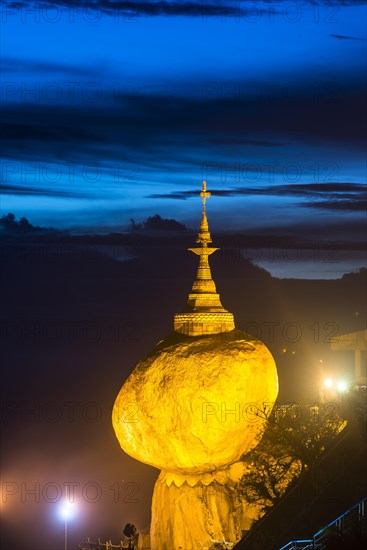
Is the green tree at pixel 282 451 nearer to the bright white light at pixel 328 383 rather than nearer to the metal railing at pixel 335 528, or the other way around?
the bright white light at pixel 328 383

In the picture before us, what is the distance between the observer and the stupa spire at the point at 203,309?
1779 inches

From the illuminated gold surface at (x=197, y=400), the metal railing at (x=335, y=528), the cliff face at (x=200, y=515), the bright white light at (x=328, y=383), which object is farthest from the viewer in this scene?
the bright white light at (x=328, y=383)

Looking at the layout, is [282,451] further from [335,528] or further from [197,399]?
[335,528]

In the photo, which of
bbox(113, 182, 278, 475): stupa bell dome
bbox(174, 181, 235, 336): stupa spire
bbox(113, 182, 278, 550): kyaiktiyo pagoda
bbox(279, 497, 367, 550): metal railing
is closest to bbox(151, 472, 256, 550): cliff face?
bbox(113, 182, 278, 550): kyaiktiyo pagoda

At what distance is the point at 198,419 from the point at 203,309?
368 cm

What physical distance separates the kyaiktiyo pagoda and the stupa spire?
0.03 metres

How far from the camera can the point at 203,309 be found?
150 ft

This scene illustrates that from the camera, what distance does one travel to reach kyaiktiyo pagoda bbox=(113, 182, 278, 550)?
43688 millimetres

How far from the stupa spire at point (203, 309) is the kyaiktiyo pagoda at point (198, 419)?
29 mm

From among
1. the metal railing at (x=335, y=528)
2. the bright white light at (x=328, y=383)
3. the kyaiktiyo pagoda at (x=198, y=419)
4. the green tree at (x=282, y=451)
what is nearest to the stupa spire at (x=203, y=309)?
the kyaiktiyo pagoda at (x=198, y=419)

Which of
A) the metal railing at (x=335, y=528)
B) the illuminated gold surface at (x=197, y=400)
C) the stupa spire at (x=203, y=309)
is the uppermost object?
the stupa spire at (x=203, y=309)

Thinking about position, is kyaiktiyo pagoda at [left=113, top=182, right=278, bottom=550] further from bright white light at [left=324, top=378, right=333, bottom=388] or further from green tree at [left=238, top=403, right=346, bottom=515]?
bright white light at [left=324, top=378, right=333, bottom=388]

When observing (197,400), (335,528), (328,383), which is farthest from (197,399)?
(335,528)

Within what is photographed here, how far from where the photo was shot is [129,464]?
7025cm
